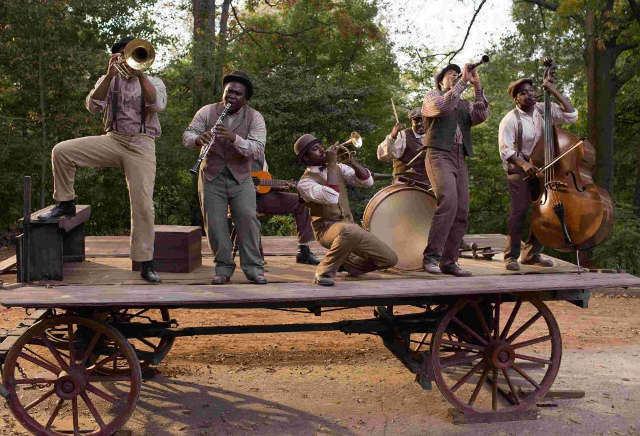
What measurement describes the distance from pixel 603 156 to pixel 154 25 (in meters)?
9.63

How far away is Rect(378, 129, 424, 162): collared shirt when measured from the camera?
25.2 feet

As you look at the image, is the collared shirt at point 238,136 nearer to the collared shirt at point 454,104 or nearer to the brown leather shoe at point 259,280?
the brown leather shoe at point 259,280

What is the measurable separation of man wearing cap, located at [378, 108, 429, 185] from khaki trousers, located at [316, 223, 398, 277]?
189 cm

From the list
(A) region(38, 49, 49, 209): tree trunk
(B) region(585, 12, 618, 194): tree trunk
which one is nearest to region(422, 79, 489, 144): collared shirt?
(B) region(585, 12, 618, 194): tree trunk

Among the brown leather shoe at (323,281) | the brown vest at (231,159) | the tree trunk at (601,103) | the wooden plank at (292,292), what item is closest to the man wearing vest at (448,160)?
the wooden plank at (292,292)

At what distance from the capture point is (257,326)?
19.5 feet

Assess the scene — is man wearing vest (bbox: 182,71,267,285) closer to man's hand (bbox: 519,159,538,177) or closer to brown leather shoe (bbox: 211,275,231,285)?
brown leather shoe (bbox: 211,275,231,285)

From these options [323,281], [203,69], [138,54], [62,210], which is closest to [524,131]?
[323,281]

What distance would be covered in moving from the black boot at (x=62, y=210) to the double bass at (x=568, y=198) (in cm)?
385

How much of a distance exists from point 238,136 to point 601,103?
33.6ft

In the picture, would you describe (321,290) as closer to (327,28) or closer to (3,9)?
(3,9)

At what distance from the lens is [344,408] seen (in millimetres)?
6430

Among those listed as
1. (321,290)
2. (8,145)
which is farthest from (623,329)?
(8,145)

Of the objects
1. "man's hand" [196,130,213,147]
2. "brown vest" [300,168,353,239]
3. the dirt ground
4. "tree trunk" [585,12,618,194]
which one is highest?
"tree trunk" [585,12,618,194]
